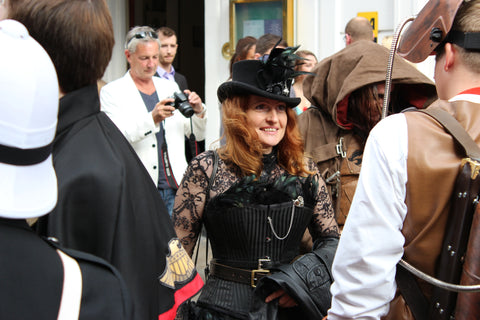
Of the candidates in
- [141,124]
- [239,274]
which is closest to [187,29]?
[141,124]

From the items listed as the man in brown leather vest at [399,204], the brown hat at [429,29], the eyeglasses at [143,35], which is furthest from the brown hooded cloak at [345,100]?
the eyeglasses at [143,35]

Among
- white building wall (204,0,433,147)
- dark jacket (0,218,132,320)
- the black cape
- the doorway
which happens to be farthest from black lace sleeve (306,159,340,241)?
the doorway

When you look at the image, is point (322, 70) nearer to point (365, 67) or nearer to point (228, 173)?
point (365, 67)

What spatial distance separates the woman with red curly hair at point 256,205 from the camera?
237 cm

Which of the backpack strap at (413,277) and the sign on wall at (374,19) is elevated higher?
the sign on wall at (374,19)

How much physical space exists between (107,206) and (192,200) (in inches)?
41.8

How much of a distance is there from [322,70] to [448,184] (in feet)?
6.07

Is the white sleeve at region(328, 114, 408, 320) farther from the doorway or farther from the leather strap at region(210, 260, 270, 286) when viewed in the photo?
the doorway

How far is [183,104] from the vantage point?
4.21 meters

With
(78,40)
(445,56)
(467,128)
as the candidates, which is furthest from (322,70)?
(78,40)

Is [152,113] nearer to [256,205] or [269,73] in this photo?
[269,73]

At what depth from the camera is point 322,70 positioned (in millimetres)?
3316

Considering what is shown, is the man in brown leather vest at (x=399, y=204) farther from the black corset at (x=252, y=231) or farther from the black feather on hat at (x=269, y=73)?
the black feather on hat at (x=269, y=73)

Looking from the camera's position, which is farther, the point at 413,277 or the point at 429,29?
the point at 429,29
